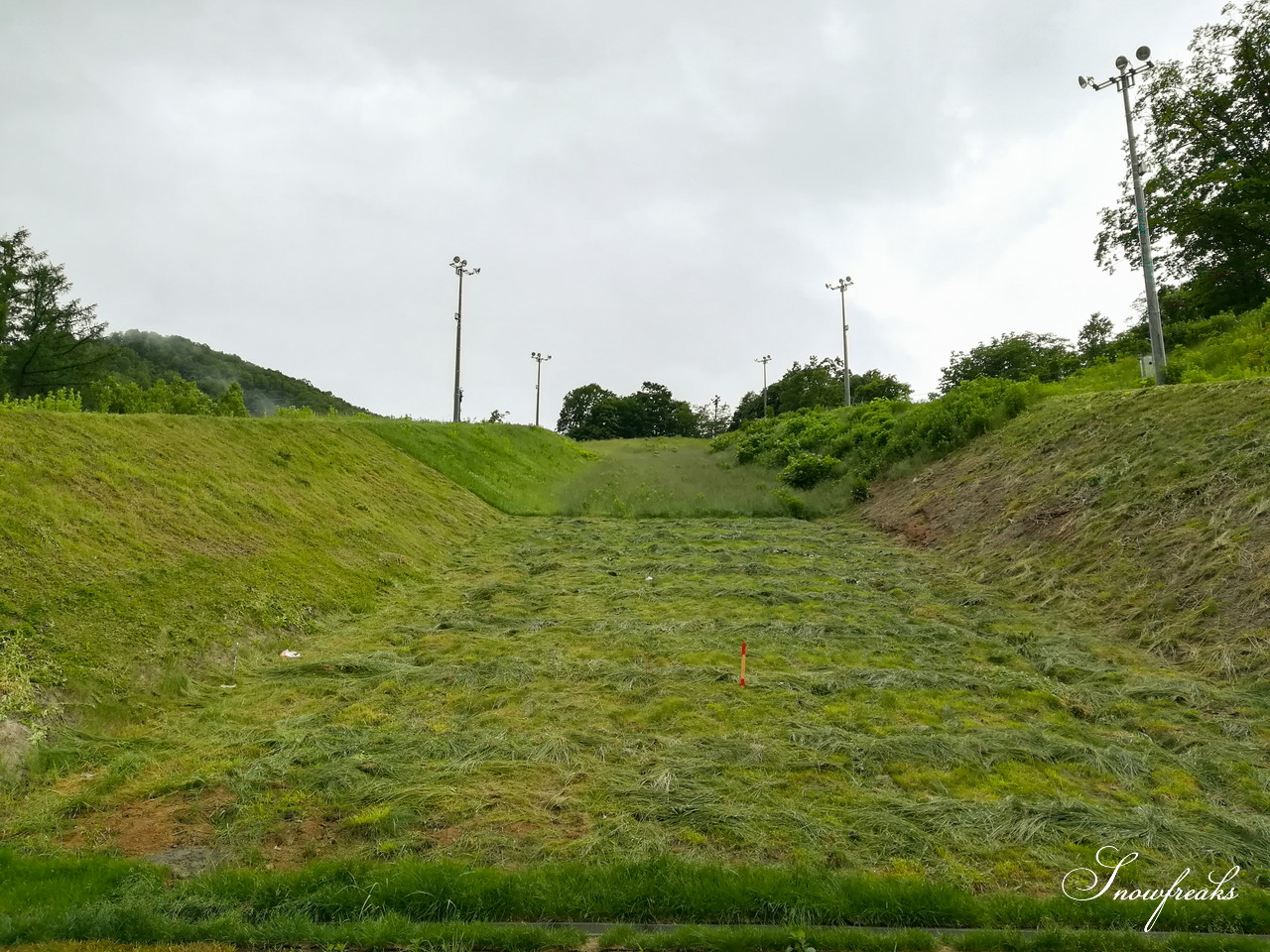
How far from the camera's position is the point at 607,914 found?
11.9ft

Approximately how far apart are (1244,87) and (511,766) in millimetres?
31142

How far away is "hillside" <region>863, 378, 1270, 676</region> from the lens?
24.1 feet

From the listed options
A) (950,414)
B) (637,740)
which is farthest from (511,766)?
(950,414)

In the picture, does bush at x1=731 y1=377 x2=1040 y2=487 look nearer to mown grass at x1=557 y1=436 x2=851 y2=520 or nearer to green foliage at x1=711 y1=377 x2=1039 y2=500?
green foliage at x1=711 y1=377 x2=1039 y2=500

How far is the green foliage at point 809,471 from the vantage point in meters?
23.3

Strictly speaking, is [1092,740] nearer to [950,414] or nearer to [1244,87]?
[950,414]

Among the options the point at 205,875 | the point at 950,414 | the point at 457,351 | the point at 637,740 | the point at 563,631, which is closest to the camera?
the point at 205,875

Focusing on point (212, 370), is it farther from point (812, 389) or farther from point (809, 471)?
point (809, 471)

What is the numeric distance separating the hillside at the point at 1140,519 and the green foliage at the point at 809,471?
7427mm

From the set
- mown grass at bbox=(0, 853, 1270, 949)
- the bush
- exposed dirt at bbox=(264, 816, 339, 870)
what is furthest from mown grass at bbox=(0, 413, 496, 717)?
the bush

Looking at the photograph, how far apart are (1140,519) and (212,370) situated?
104m

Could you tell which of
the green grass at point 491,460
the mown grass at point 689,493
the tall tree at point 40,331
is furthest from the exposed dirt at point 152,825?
the tall tree at point 40,331

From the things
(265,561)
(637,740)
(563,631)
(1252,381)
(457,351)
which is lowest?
(637,740)

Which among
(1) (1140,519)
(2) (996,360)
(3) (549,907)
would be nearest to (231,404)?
(3) (549,907)
